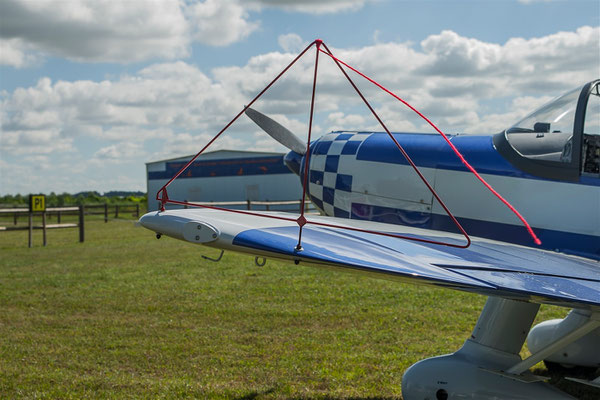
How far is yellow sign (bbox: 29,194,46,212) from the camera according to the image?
1752 centimetres

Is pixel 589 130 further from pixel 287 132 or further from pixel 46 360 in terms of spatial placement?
pixel 46 360

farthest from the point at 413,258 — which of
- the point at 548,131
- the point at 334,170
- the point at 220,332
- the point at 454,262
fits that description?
the point at 220,332

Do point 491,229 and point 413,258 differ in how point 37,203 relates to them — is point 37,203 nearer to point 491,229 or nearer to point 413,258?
point 491,229

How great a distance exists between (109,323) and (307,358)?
2.72 metres

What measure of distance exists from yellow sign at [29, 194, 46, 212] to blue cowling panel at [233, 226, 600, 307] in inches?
633

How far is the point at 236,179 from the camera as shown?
111ft

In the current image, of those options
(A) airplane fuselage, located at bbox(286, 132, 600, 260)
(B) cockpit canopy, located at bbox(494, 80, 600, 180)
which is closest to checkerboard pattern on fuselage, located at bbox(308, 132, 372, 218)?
(A) airplane fuselage, located at bbox(286, 132, 600, 260)

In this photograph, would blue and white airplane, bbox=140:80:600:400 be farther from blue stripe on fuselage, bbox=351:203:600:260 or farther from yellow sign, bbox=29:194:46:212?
yellow sign, bbox=29:194:46:212

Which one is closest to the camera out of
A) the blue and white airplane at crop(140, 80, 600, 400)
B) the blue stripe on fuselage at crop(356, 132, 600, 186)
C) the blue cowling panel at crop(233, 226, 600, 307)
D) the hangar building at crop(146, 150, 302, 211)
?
the blue cowling panel at crop(233, 226, 600, 307)

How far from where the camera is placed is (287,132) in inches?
220

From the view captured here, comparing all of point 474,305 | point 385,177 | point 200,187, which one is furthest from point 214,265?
point 200,187

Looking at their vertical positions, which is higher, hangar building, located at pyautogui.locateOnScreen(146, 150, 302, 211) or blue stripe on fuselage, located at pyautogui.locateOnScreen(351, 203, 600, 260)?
hangar building, located at pyautogui.locateOnScreen(146, 150, 302, 211)

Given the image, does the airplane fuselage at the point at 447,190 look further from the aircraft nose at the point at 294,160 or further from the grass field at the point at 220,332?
the grass field at the point at 220,332

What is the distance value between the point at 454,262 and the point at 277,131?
8.81 ft
